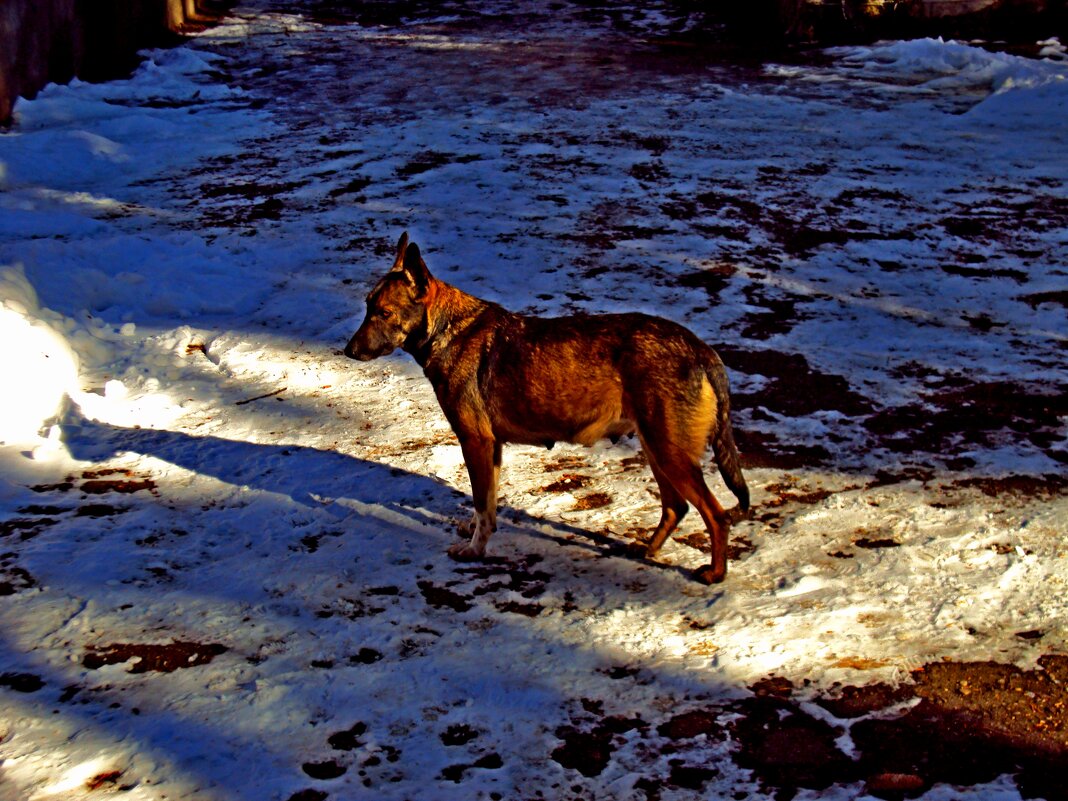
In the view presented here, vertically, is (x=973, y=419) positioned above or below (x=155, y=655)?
above

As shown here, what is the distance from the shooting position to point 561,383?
5.45 m

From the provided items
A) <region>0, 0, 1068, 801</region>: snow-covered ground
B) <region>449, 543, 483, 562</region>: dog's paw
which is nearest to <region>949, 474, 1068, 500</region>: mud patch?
<region>0, 0, 1068, 801</region>: snow-covered ground

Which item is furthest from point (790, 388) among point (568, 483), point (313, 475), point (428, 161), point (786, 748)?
point (428, 161)

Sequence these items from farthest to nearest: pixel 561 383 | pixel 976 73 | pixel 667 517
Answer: pixel 976 73 < pixel 667 517 < pixel 561 383

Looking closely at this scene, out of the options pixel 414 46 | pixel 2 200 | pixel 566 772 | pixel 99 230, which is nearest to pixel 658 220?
pixel 99 230

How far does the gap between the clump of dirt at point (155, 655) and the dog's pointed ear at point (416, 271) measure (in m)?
2.14

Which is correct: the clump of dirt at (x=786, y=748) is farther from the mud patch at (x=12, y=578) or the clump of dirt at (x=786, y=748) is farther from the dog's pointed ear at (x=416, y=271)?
the mud patch at (x=12, y=578)

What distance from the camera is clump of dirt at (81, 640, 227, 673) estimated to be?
4.70 m

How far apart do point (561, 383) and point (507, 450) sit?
163cm

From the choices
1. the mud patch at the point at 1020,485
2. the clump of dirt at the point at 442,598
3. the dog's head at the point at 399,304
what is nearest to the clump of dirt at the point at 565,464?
the dog's head at the point at 399,304

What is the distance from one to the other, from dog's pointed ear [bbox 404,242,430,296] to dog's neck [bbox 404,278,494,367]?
52 mm

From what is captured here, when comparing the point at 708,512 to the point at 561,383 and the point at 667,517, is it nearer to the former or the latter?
the point at 667,517

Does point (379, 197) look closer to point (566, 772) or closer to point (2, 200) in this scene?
point (2, 200)

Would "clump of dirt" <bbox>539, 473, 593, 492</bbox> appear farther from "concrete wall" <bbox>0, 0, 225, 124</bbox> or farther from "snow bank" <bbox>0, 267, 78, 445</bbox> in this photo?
"concrete wall" <bbox>0, 0, 225, 124</bbox>
